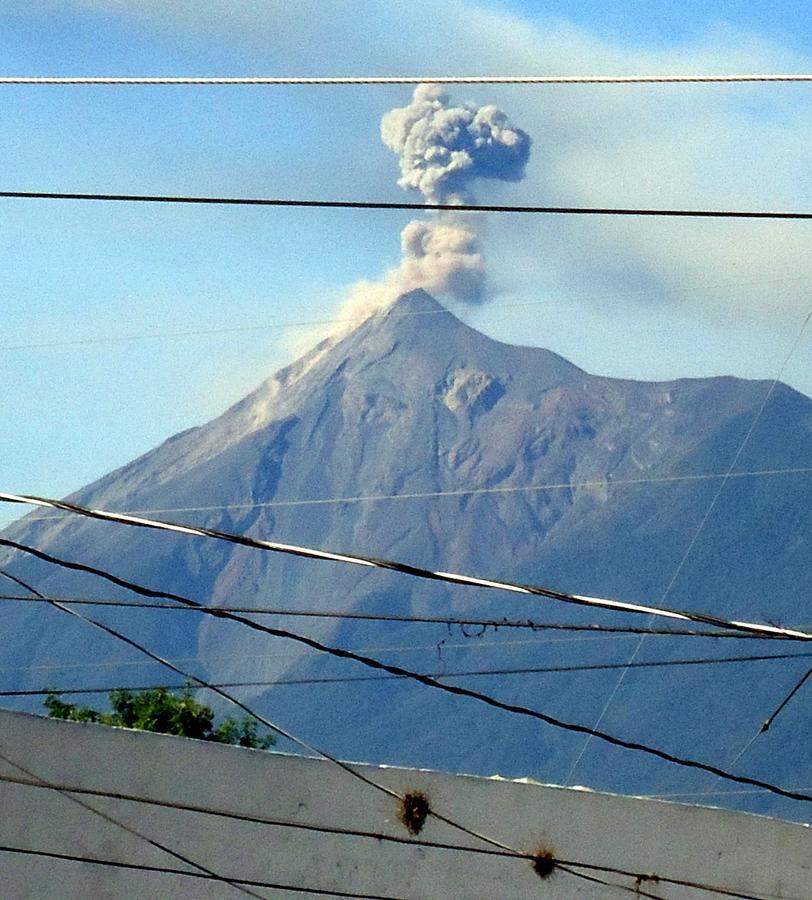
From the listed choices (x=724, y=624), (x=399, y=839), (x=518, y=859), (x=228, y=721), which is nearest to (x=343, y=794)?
(x=399, y=839)

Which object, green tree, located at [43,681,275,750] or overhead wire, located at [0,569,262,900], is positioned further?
green tree, located at [43,681,275,750]

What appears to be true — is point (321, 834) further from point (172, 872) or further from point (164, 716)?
point (164, 716)

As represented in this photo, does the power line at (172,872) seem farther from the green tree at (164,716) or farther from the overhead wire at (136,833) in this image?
the green tree at (164,716)

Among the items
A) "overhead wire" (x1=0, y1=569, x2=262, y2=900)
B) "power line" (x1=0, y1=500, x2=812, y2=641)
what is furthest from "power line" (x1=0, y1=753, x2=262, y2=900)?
"power line" (x1=0, y1=500, x2=812, y2=641)

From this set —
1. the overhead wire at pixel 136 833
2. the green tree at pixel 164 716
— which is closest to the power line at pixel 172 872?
the overhead wire at pixel 136 833

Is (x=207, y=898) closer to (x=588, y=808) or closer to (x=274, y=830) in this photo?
(x=274, y=830)

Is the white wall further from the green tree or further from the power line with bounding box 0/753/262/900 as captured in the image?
the green tree
